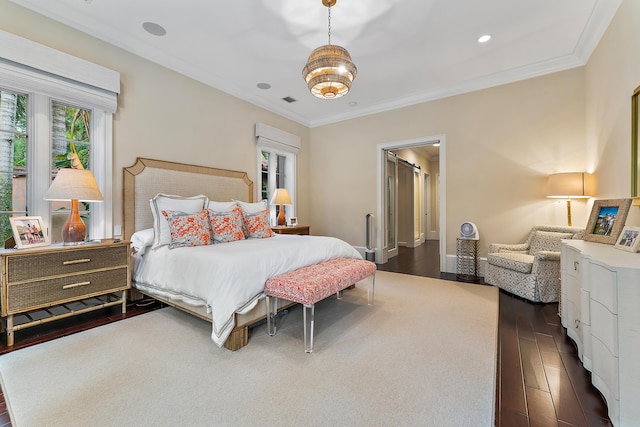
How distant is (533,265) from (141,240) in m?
4.33

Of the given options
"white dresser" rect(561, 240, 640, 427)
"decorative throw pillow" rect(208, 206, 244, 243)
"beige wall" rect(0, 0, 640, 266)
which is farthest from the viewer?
"decorative throw pillow" rect(208, 206, 244, 243)

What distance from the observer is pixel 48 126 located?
2.71 m

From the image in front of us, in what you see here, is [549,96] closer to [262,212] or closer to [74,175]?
[262,212]

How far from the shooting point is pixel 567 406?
1461mm

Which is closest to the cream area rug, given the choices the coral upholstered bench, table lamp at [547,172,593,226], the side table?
the coral upholstered bench

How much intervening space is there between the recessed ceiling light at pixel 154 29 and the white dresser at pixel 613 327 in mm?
4253

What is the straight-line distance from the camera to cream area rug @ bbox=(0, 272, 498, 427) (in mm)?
1391

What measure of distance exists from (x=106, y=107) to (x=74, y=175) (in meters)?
0.96

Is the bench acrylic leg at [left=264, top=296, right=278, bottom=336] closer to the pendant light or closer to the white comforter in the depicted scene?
the white comforter

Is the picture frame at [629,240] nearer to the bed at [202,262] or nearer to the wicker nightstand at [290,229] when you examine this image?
the bed at [202,262]

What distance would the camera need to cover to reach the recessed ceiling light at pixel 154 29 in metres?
2.93

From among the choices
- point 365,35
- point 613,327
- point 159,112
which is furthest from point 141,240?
point 613,327

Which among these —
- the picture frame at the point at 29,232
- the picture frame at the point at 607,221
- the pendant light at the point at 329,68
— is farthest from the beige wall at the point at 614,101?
the picture frame at the point at 29,232

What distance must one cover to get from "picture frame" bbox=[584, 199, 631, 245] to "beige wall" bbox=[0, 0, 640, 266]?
215 millimetres
